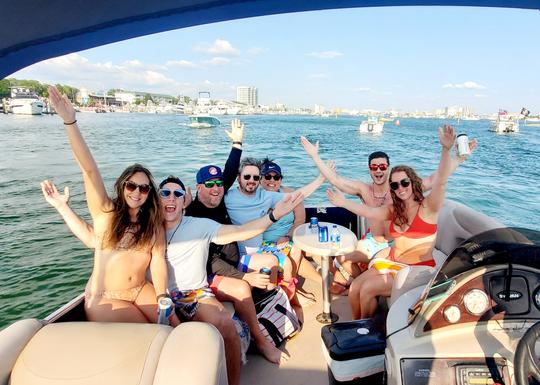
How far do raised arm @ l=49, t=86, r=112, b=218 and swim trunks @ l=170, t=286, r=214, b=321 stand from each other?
644 mm

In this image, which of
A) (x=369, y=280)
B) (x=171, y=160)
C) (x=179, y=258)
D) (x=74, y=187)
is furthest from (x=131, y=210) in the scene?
(x=171, y=160)

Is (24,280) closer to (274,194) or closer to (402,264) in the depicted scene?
(274,194)

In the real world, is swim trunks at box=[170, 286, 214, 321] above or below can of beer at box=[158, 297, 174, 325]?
below

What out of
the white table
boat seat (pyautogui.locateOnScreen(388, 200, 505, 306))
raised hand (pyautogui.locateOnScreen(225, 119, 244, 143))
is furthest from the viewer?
raised hand (pyautogui.locateOnScreen(225, 119, 244, 143))

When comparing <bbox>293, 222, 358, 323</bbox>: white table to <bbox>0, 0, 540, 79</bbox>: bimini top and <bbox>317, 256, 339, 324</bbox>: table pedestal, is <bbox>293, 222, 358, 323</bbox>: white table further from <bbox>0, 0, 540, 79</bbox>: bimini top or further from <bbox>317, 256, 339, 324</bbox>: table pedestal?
<bbox>0, 0, 540, 79</bbox>: bimini top

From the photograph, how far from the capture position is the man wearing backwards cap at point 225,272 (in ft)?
7.29

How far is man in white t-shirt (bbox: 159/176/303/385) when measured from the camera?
6.32 feet

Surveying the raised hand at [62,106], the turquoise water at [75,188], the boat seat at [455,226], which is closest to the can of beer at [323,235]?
the boat seat at [455,226]

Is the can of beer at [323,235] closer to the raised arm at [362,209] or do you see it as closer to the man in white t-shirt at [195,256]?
the raised arm at [362,209]

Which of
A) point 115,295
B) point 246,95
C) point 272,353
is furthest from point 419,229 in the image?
point 246,95

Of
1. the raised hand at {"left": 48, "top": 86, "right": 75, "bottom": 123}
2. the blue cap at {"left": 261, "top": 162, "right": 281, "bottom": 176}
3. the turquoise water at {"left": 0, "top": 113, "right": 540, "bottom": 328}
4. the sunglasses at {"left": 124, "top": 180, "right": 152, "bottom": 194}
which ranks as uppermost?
the raised hand at {"left": 48, "top": 86, "right": 75, "bottom": 123}

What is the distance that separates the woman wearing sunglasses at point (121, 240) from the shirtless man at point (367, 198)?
5.20ft

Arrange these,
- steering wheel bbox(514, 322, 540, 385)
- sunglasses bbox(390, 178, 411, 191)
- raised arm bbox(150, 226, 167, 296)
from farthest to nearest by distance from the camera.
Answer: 1. sunglasses bbox(390, 178, 411, 191)
2. raised arm bbox(150, 226, 167, 296)
3. steering wheel bbox(514, 322, 540, 385)

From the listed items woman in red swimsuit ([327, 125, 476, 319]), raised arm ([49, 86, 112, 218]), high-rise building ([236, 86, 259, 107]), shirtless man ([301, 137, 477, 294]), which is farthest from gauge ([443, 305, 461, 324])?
high-rise building ([236, 86, 259, 107])
